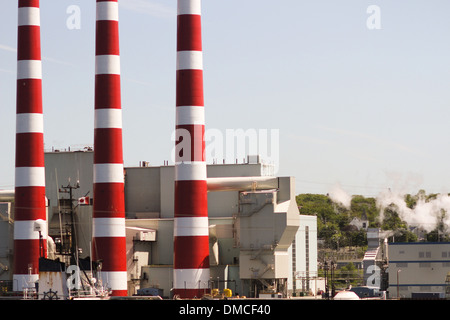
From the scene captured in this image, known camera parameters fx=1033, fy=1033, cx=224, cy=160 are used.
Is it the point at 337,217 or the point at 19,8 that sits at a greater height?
the point at 19,8

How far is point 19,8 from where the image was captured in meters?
65.9

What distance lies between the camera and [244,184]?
222ft

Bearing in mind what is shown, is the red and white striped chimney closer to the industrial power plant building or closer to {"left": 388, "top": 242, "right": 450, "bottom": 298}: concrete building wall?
the industrial power plant building

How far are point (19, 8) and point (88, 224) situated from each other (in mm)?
15467

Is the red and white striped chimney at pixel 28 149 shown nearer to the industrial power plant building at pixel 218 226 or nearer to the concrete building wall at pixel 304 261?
the industrial power plant building at pixel 218 226

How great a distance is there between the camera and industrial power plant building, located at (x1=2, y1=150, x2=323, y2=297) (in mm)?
64875

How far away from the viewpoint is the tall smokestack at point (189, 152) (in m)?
60.9

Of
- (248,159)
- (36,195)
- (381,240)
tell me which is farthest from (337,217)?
(36,195)

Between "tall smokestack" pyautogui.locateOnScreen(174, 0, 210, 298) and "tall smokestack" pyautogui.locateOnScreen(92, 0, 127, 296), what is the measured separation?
3944 millimetres

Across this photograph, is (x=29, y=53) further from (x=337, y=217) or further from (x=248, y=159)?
(x=337, y=217)

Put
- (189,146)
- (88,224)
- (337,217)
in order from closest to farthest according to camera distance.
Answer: (189,146), (88,224), (337,217)

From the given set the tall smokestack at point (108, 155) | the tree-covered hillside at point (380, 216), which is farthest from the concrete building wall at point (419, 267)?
the tall smokestack at point (108, 155)

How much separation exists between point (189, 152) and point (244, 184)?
763cm

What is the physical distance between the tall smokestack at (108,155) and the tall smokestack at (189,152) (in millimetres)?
3944
